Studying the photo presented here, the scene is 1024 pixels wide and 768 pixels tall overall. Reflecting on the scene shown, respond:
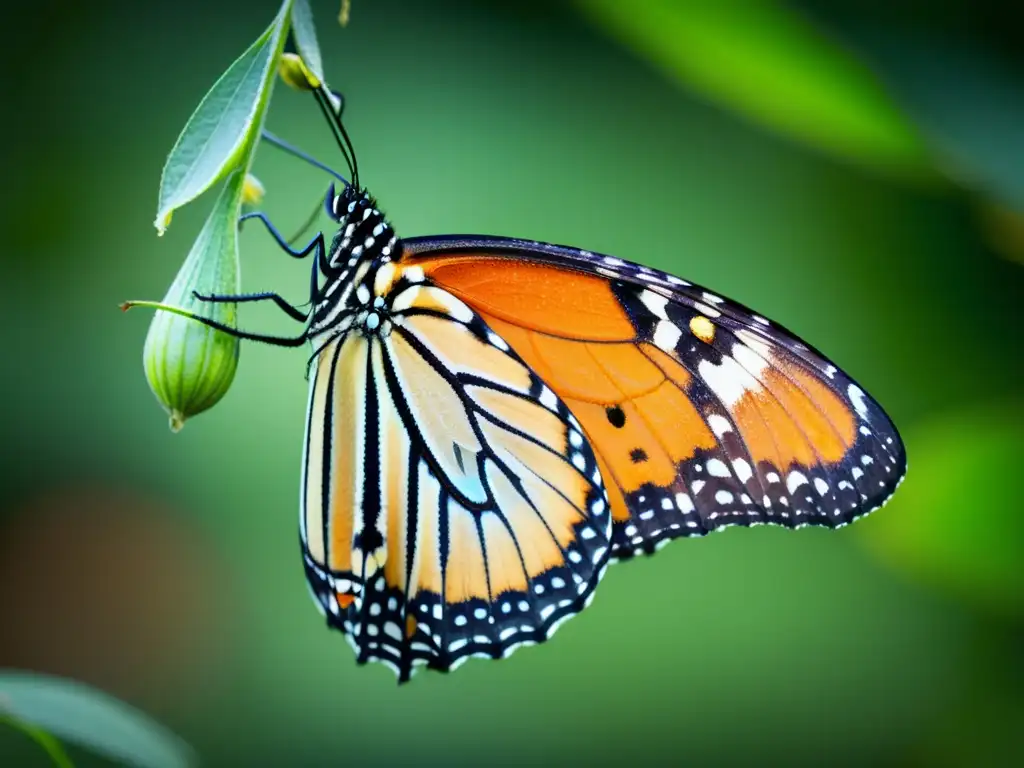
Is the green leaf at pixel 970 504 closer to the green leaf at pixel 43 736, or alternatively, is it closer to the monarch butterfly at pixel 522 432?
the monarch butterfly at pixel 522 432

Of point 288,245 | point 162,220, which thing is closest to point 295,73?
point 162,220

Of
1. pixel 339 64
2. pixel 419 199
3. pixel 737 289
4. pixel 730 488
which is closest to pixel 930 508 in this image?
pixel 730 488

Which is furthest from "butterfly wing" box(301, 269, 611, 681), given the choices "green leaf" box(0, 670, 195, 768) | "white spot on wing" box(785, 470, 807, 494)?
"green leaf" box(0, 670, 195, 768)

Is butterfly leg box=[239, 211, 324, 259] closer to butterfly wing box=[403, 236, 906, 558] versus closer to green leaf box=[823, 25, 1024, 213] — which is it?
butterfly wing box=[403, 236, 906, 558]

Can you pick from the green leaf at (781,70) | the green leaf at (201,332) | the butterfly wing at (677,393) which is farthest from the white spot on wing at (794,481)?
the green leaf at (201,332)

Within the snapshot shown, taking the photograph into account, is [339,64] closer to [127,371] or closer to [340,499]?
[127,371]

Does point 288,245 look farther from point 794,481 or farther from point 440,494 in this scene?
point 794,481
